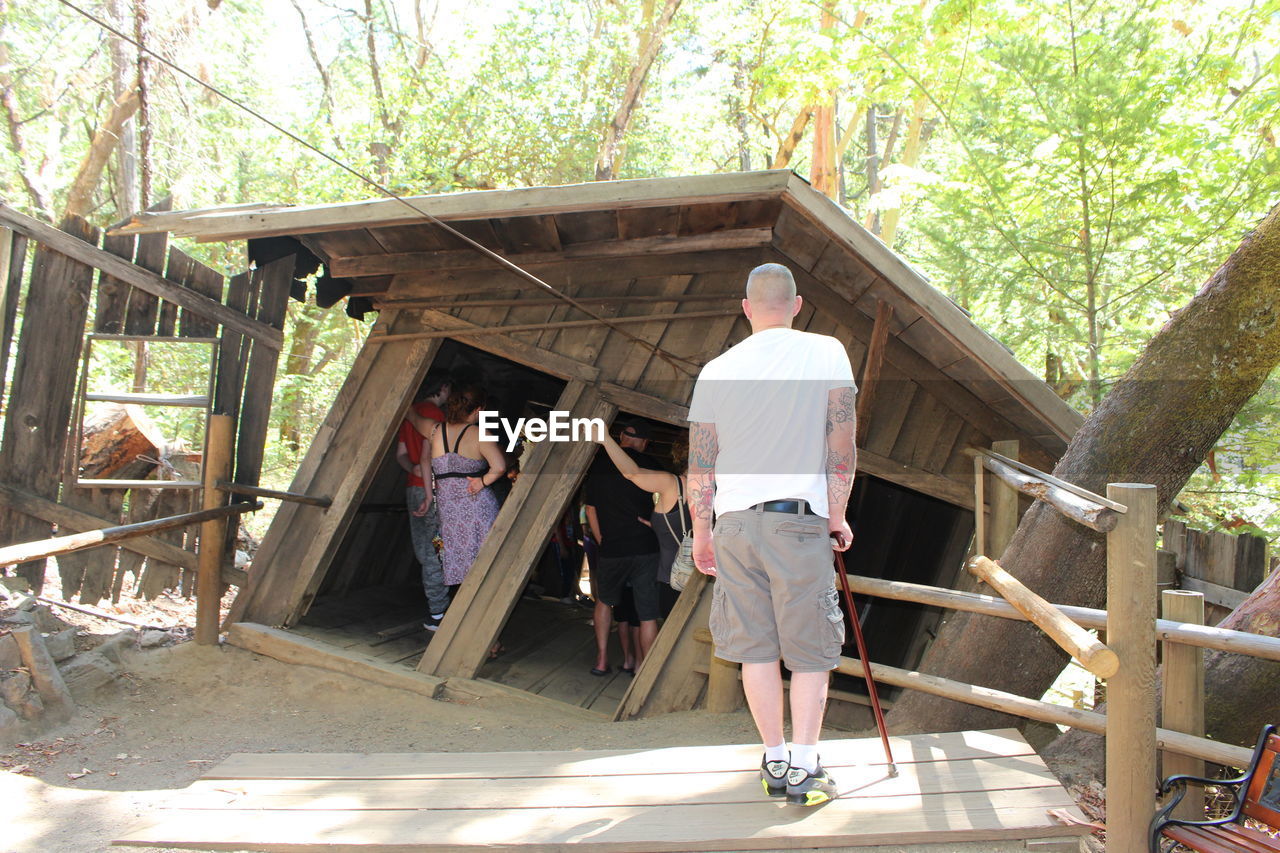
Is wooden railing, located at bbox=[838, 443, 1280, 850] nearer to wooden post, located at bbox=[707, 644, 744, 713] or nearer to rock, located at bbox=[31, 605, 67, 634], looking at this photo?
wooden post, located at bbox=[707, 644, 744, 713]

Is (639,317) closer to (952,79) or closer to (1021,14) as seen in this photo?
(1021,14)

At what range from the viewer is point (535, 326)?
6.05 metres

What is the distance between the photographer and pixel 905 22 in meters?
11.3

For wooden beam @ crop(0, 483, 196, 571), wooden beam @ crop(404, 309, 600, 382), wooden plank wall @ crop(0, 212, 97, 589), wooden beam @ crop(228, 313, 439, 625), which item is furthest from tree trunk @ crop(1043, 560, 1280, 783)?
wooden plank wall @ crop(0, 212, 97, 589)

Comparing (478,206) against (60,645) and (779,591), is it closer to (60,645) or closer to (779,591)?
(779,591)

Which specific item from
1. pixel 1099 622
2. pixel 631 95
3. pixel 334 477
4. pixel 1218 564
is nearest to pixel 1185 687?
pixel 1099 622

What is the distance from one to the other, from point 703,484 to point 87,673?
421cm

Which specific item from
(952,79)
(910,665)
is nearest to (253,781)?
(910,665)

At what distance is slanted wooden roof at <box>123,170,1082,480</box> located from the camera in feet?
15.9

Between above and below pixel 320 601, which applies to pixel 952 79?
above

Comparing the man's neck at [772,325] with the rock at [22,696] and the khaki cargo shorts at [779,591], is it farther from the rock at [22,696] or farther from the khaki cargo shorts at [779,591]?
the rock at [22,696]

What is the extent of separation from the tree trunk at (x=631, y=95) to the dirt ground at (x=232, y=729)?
11313 mm

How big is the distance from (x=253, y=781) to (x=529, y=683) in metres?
2.70

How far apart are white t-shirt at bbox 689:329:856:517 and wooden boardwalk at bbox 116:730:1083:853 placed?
1.08 meters
